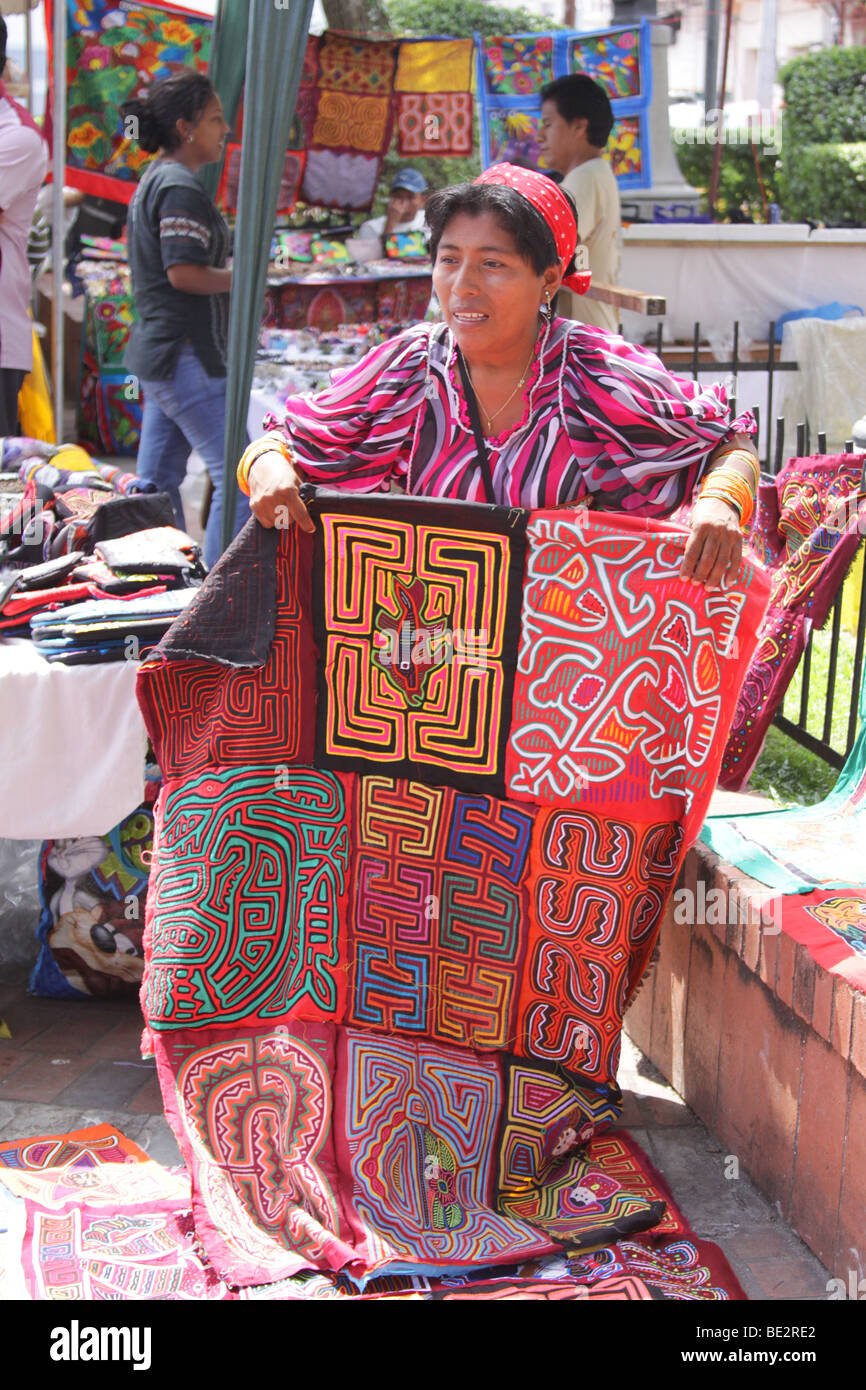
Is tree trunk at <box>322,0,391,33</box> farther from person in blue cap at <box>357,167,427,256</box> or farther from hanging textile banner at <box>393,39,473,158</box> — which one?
person in blue cap at <box>357,167,427,256</box>

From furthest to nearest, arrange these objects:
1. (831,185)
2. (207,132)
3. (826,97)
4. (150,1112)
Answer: (826,97)
(831,185)
(207,132)
(150,1112)

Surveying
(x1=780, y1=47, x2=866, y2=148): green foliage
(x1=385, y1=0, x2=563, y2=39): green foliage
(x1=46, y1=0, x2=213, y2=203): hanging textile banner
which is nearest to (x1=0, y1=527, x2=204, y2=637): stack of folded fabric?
(x1=46, y1=0, x2=213, y2=203): hanging textile banner

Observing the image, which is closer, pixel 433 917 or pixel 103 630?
pixel 433 917

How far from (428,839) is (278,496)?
0.77m

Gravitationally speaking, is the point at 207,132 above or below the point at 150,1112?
above

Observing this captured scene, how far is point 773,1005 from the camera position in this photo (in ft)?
9.12

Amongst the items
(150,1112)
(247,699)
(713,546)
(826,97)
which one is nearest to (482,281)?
(713,546)

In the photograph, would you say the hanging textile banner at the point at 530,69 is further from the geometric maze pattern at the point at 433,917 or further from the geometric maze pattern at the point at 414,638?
the geometric maze pattern at the point at 433,917

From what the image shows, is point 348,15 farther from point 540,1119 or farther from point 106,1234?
point 106,1234

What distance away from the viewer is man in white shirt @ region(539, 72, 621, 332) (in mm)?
5992

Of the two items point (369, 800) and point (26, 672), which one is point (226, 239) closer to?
point (26, 672)

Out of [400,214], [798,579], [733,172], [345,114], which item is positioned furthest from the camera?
[733,172]

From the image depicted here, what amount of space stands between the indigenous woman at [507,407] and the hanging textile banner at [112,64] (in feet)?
19.4

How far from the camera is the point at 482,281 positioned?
2701 millimetres
